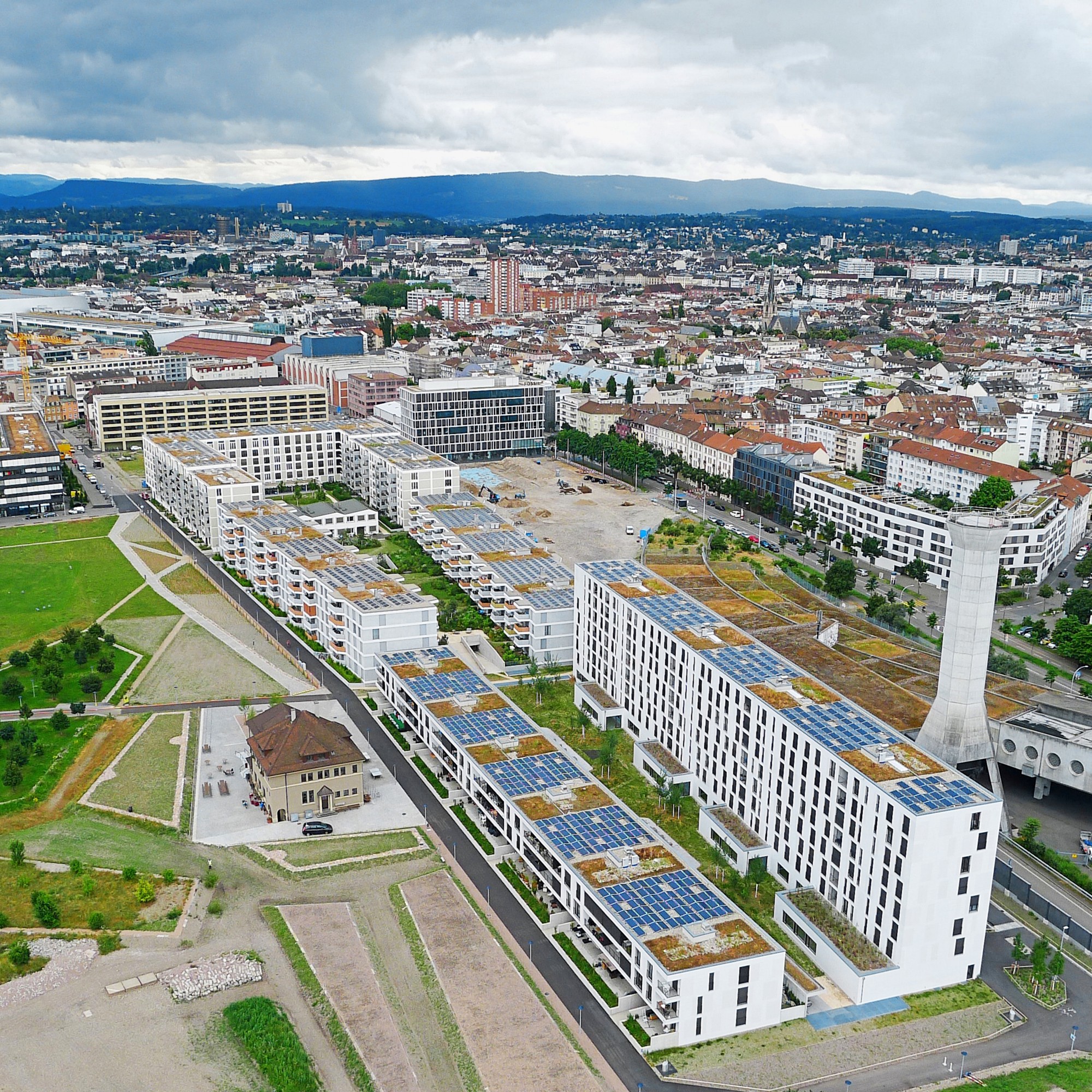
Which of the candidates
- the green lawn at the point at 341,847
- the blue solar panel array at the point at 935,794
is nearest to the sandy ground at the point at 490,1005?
the green lawn at the point at 341,847

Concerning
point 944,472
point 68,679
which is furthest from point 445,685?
point 944,472

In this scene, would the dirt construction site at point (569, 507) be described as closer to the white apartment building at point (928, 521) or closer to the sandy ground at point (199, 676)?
the white apartment building at point (928, 521)

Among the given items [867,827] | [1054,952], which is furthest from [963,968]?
[867,827]

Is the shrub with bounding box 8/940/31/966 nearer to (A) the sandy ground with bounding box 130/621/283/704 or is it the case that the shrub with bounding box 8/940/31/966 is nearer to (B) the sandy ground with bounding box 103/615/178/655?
(A) the sandy ground with bounding box 130/621/283/704

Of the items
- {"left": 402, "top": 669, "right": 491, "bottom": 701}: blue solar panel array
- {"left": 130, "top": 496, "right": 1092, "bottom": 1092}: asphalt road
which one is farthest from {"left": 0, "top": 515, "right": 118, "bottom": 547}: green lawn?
{"left": 130, "top": 496, "right": 1092, "bottom": 1092}: asphalt road

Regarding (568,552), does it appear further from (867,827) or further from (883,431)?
(867,827)

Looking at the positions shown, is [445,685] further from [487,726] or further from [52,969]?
[52,969]

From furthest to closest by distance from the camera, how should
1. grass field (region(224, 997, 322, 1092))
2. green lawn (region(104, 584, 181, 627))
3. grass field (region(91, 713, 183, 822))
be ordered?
green lawn (region(104, 584, 181, 627)) → grass field (region(91, 713, 183, 822)) → grass field (region(224, 997, 322, 1092))
